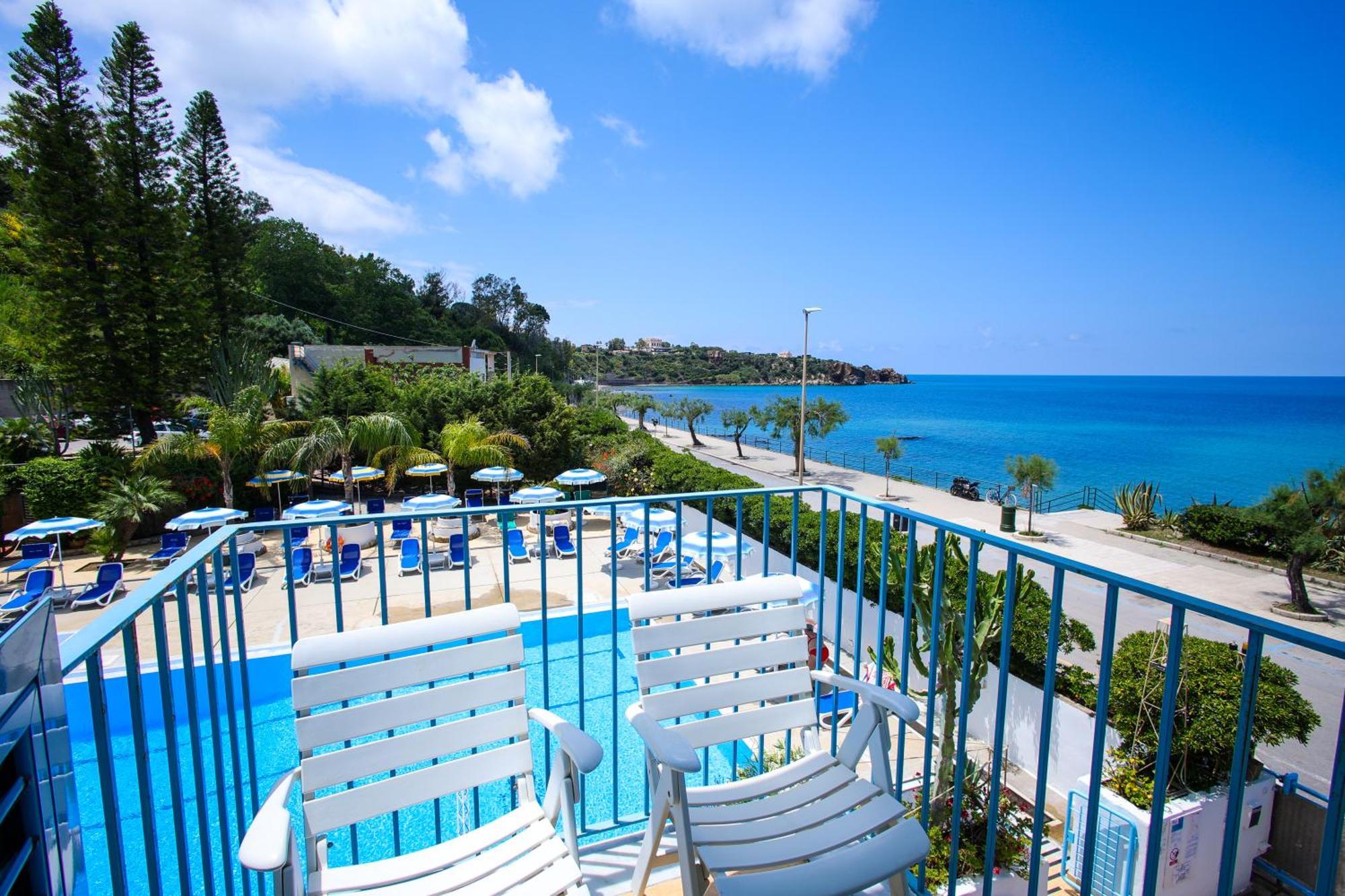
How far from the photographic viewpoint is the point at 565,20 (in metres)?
8.86

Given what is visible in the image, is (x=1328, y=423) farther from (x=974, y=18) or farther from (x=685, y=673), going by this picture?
(x=685, y=673)

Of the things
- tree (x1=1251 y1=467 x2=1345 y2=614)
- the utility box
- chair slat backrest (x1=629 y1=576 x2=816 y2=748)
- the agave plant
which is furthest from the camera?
the agave plant

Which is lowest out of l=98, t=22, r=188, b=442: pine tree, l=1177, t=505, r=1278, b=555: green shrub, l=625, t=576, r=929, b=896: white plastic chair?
l=1177, t=505, r=1278, b=555: green shrub

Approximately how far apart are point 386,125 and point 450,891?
51.3 ft

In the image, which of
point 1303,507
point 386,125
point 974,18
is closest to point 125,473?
point 386,125

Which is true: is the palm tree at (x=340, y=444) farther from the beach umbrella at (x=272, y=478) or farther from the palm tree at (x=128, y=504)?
the palm tree at (x=128, y=504)

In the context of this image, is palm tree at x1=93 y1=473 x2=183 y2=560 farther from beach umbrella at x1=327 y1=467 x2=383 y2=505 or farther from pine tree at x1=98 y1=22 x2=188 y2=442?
pine tree at x1=98 y1=22 x2=188 y2=442

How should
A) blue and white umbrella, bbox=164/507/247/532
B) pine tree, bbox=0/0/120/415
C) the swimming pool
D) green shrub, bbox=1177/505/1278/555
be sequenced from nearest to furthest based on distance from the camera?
1. the swimming pool
2. blue and white umbrella, bbox=164/507/247/532
3. pine tree, bbox=0/0/120/415
4. green shrub, bbox=1177/505/1278/555

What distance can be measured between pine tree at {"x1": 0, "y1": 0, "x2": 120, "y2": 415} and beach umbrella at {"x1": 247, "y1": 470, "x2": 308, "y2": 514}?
5077 millimetres

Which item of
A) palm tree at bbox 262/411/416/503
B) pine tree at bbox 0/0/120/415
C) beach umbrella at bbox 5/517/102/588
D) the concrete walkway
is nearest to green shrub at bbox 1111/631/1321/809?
the concrete walkway

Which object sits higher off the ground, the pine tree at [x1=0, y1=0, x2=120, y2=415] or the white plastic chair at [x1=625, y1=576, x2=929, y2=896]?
the pine tree at [x1=0, y1=0, x2=120, y2=415]

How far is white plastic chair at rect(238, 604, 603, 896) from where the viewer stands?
1.71 m

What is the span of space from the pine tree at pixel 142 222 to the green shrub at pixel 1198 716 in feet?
72.5

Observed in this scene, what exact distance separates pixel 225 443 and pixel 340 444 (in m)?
2.33
